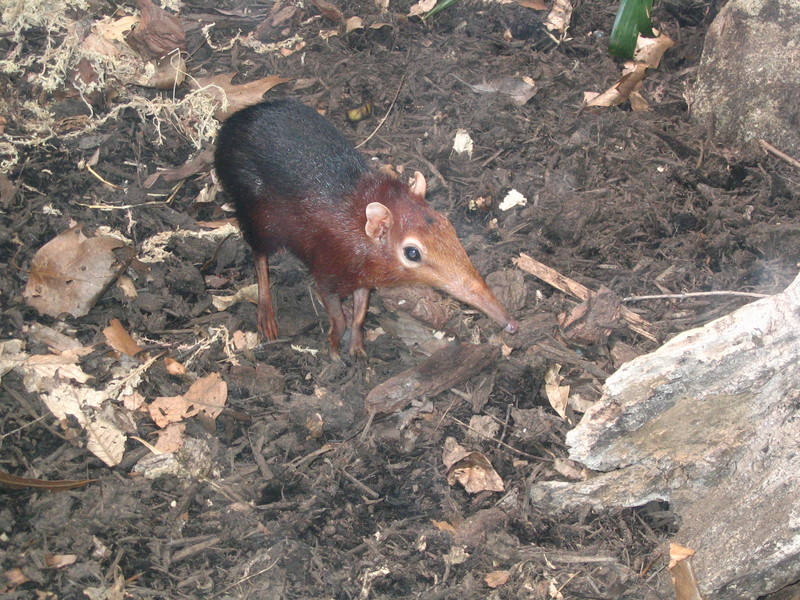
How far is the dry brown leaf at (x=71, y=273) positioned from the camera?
13.3 ft

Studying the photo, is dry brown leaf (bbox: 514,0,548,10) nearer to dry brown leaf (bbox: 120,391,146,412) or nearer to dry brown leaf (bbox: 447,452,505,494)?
dry brown leaf (bbox: 447,452,505,494)

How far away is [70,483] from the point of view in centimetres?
A: 338

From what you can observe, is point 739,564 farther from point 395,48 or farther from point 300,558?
point 395,48

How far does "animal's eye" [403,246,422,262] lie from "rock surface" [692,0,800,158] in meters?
2.50

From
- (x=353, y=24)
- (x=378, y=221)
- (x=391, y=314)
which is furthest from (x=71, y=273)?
(x=353, y=24)

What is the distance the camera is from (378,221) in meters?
4.03

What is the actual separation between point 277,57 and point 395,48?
3.01ft

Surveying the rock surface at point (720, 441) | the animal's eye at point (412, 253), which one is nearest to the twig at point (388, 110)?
the animal's eye at point (412, 253)

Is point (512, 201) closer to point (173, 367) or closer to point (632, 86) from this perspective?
point (632, 86)

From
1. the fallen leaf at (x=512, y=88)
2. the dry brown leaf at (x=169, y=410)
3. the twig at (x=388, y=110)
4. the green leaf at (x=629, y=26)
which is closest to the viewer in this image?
the dry brown leaf at (x=169, y=410)

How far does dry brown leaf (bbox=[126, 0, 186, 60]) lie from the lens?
209 inches

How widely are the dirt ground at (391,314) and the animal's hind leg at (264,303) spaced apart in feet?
0.31

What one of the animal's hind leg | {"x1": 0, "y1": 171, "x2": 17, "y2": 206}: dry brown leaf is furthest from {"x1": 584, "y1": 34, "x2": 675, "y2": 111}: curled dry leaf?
{"x1": 0, "y1": 171, "x2": 17, "y2": 206}: dry brown leaf

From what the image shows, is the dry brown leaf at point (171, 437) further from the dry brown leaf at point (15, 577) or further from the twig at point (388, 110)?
the twig at point (388, 110)
